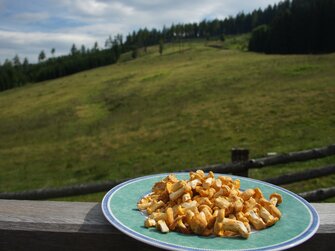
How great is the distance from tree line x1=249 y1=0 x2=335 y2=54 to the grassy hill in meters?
30.8

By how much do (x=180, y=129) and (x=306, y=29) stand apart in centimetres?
5506

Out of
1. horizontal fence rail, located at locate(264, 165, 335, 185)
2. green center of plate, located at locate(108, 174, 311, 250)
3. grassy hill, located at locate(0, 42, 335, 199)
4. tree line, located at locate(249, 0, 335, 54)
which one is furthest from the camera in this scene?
tree line, located at locate(249, 0, 335, 54)

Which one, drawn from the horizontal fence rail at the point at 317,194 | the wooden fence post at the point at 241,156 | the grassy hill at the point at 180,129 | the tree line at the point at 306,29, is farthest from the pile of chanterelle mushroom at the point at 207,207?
the tree line at the point at 306,29

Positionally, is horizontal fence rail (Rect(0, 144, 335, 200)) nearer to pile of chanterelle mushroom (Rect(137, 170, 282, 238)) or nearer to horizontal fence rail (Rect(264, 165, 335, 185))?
horizontal fence rail (Rect(264, 165, 335, 185))

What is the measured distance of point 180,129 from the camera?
65.9ft

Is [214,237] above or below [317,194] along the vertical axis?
above

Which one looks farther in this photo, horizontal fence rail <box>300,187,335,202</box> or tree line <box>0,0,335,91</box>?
tree line <box>0,0,335,91</box>

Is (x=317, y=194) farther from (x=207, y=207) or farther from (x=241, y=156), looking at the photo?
(x=207, y=207)

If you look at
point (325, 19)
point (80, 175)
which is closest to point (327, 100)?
point (80, 175)

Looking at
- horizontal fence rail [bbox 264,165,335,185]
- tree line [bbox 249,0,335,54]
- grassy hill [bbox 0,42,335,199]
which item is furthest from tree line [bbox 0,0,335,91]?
horizontal fence rail [bbox 264,165,335,185]

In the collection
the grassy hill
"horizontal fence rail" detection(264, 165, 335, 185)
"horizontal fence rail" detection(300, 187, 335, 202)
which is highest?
"horizontal fence rail" detection(264, 165, 335, 185)

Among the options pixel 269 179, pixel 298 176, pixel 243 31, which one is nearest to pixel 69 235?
pixel 269 179

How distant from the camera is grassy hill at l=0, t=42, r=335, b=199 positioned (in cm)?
1514

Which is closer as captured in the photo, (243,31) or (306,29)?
(306,29)
